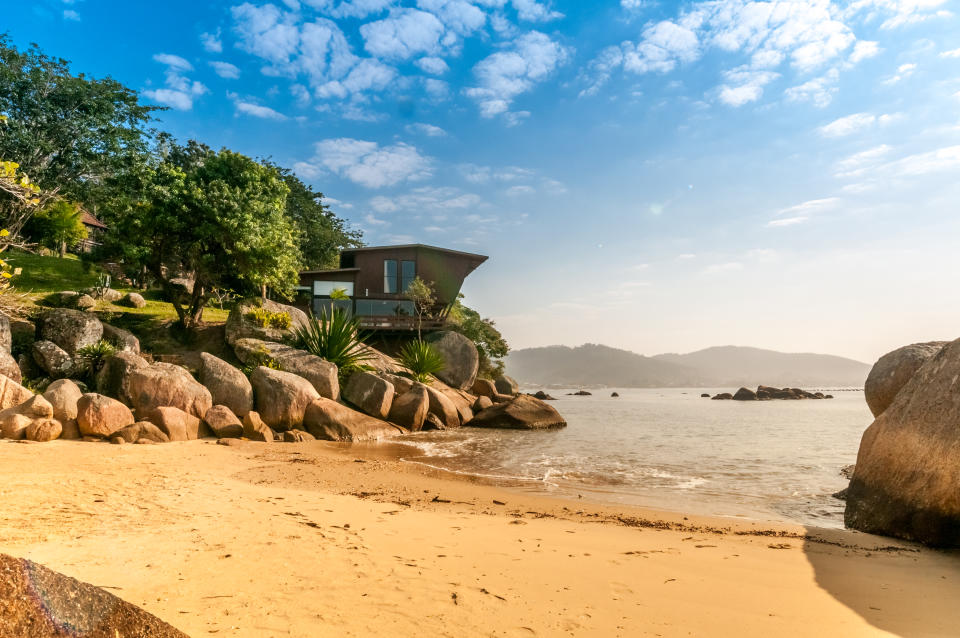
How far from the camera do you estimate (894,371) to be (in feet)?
31.5

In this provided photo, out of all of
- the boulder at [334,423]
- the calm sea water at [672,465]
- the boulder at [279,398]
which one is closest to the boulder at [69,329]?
the boulder at [279,398]

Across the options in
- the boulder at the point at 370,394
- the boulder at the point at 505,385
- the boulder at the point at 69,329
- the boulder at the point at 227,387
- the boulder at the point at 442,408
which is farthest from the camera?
the boulder at the point at 505,385

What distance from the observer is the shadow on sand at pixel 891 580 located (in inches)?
147

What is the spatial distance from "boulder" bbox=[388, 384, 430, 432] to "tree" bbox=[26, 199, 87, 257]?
A: 26282 millimetres

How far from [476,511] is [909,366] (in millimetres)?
8316

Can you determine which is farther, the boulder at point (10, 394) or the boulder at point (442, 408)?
the boulder at point (442, 408)

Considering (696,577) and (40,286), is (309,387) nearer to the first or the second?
(696,577)

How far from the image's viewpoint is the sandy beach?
3.40m

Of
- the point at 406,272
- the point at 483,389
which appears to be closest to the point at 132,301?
the point at 406,272

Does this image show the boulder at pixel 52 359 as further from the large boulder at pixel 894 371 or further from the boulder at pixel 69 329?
the large boulder at pixel 894 371

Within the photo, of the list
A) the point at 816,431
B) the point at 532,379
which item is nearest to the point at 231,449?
the point at 816,431

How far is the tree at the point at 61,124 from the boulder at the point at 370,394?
21.1 m

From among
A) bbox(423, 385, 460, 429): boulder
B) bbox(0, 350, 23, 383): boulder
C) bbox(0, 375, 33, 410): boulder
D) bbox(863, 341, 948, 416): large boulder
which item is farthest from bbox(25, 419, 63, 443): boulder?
bbox(863, 341, 948, 416): large boulder

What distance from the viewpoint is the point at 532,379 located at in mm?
171000
